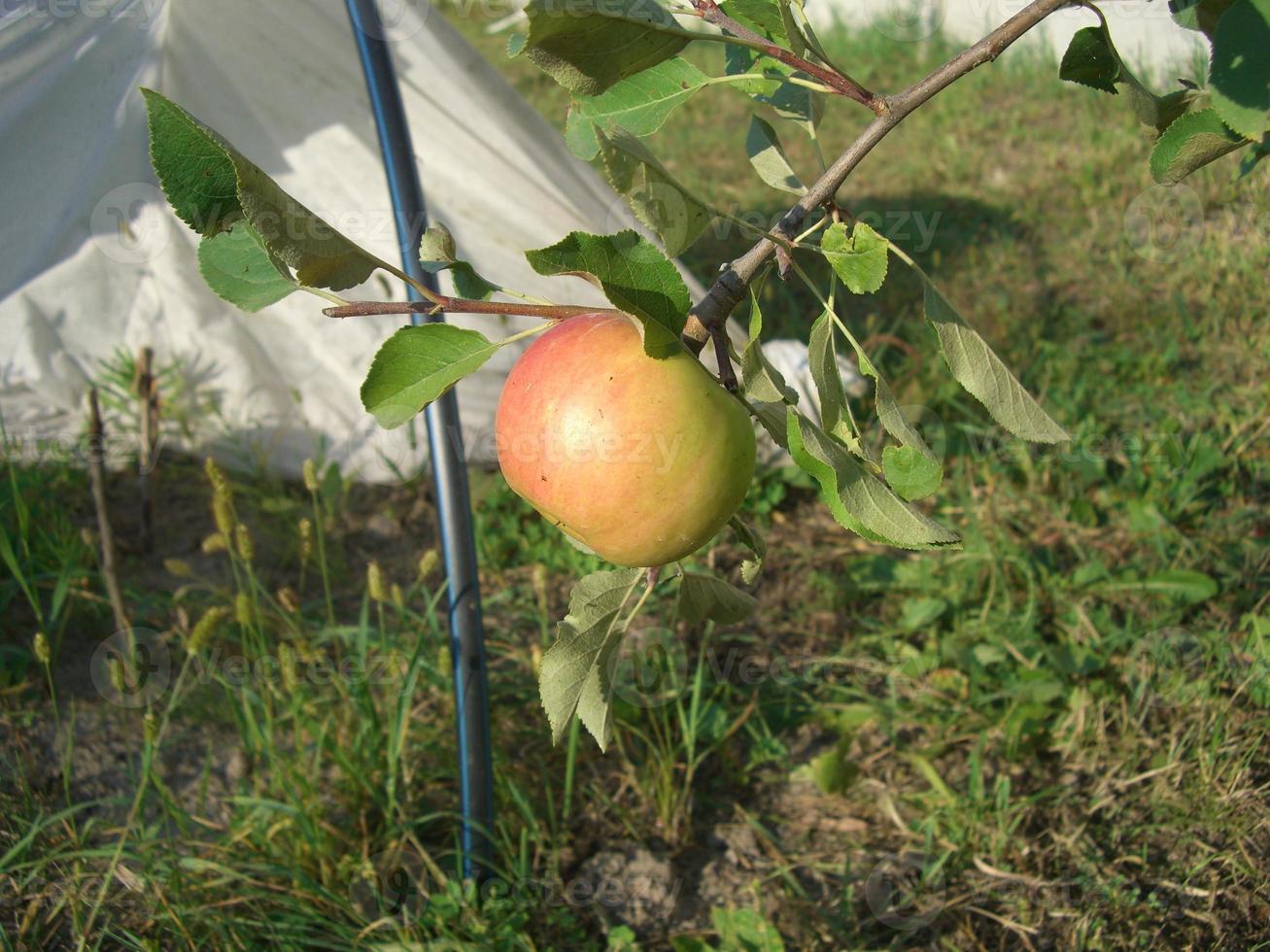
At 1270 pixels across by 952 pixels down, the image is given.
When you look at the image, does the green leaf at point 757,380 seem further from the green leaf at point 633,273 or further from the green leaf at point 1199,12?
the green leaf at point 1199,12

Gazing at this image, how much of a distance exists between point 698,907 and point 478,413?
1359 millimetres

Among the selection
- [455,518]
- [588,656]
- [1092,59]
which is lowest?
[455,518]

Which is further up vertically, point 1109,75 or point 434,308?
point 434,308

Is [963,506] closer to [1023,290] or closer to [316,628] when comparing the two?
[1023,290]

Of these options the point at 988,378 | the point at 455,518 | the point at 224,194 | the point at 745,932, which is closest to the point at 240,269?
the point at 224,194

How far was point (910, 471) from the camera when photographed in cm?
64

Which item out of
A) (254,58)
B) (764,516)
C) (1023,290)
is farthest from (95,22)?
(1023,290)

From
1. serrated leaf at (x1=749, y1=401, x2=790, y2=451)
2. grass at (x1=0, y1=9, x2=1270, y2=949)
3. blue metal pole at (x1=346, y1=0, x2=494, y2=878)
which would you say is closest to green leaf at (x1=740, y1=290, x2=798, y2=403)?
serrated leaf at (x1=749, y1=401, x2=790, y2=451)

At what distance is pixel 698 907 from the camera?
1547 mm

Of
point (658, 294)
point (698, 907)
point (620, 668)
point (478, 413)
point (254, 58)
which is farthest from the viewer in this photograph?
point (478, 413)

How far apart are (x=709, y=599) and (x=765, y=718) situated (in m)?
1.04

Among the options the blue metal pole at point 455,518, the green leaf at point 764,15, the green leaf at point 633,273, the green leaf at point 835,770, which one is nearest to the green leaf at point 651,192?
the green leaf at point 633,273

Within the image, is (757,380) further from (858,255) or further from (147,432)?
(147,432)

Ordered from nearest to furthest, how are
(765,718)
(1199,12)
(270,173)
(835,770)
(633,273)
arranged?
(633,273) < (1199,12) < (835,770) < (765,718) < (270,173)
